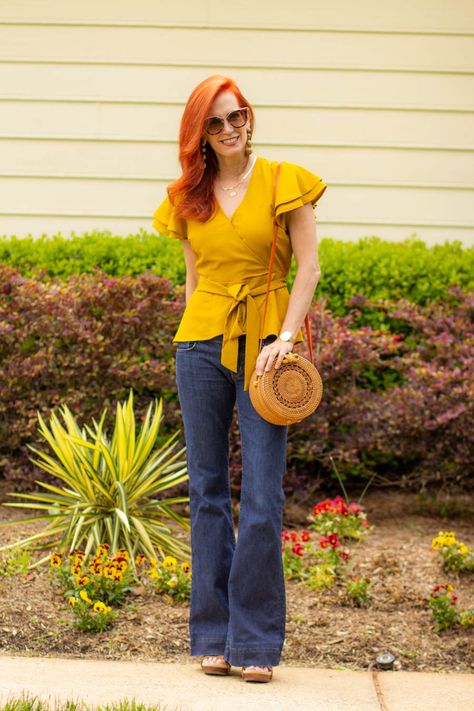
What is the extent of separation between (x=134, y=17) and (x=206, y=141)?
4.02 meters

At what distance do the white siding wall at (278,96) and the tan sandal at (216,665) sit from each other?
4149 millimetres

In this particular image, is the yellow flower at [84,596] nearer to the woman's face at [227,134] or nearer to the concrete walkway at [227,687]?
the concrete walkway at [227,687]

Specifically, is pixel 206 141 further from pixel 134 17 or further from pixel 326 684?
pixel 134 17

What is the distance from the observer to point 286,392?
12.0 ft

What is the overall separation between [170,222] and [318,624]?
1946mm

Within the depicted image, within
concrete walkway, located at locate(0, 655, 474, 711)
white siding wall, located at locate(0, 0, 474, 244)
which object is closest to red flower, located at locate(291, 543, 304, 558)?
concrete walkway, located at locate(0, 655, 474, 711)

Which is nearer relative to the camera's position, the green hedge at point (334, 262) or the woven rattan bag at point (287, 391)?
the woven rattan bag at point (287, 391)

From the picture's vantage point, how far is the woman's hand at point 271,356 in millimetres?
3666

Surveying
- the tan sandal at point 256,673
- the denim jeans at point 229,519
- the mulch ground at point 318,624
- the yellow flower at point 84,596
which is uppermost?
the denim jeans at point 229,519

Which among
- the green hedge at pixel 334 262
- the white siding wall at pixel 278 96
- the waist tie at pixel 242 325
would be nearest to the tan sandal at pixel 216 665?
the waist tie at pixel 242 325

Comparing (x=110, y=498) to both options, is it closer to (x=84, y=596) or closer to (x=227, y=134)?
(x=84, y=596)

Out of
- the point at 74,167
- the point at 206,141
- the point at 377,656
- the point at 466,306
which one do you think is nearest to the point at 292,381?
the point at 206,141

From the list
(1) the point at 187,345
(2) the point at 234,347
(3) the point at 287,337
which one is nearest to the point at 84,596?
(1) the point at 187,345

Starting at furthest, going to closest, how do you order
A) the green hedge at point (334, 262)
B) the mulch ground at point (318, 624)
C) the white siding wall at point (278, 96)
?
1. the white siding wall at point (278, 96)
2. the green hedge at point (334, 262)
3. the mulch ground at point (318, 624)
